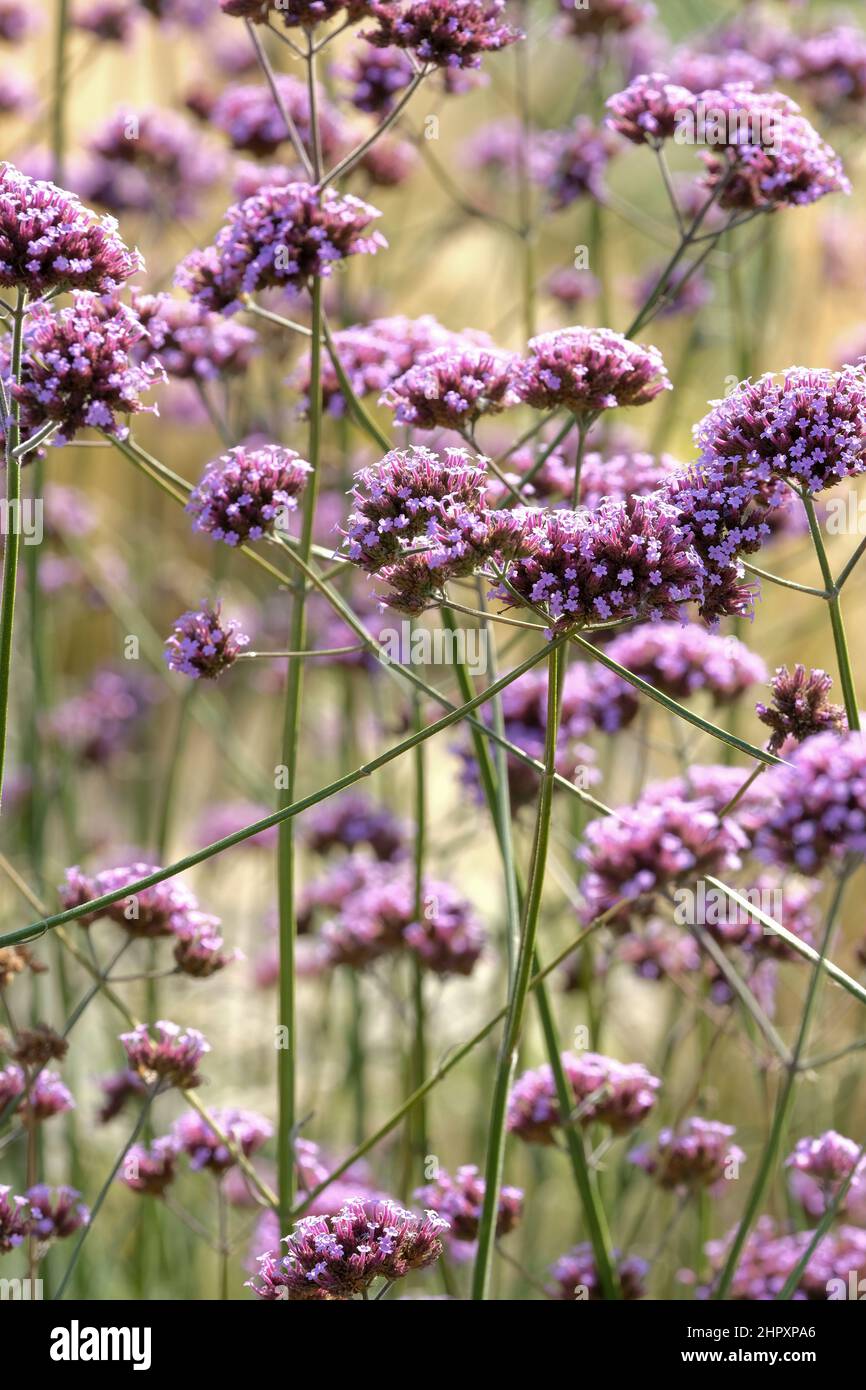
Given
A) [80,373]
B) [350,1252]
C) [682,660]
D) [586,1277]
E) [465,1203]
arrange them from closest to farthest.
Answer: [350,1252] → [80,373] → [465,1203] → [586,1277] → [682,660]

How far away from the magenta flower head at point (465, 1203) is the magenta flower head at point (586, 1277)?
139 mm

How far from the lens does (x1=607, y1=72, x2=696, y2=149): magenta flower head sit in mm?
2523

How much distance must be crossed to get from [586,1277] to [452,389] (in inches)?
56.9

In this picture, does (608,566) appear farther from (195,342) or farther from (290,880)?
(195,342)

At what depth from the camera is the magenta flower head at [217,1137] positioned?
7.91ft

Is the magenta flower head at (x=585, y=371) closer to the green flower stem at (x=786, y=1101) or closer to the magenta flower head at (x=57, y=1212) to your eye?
the green flower stem at (x=786, y=1101)

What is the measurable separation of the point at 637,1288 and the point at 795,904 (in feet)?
2.34

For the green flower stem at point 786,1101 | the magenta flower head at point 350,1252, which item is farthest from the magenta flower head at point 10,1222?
the green flower stem at point 786,1101

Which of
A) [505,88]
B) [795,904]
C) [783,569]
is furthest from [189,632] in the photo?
[505,88]

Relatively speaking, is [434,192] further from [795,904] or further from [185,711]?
[795,904]

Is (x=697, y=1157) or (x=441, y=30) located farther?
(x=697, y=1157)

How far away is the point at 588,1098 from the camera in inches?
94.3

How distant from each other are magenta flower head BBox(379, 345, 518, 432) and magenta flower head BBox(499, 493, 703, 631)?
38 centimetres

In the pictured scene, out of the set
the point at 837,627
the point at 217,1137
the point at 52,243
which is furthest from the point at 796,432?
the point at 217,1137
